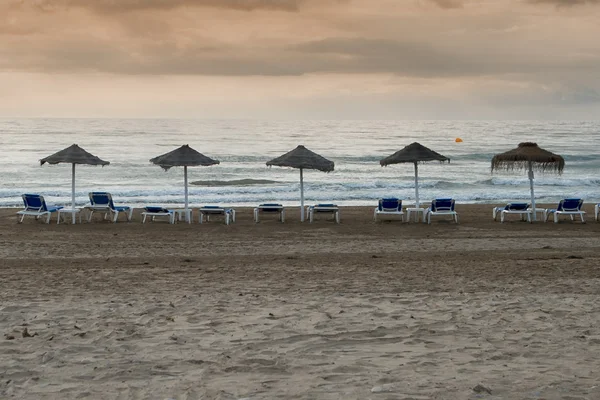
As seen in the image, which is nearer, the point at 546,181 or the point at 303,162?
the point at 303,162

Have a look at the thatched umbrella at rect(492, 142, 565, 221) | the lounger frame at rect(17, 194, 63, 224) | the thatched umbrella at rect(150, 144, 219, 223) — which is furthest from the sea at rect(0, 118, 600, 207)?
the thatched umbrella at rect(150, 144, 219, 223)

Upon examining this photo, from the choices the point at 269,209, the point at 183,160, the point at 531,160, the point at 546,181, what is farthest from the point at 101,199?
the point at 546,181

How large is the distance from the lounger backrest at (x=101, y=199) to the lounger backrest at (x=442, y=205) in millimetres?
7272

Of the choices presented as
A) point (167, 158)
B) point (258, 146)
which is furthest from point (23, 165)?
point (167, 158)

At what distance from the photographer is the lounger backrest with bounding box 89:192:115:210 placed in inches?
633

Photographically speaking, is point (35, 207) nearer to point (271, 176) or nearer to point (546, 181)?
point (271, 176)

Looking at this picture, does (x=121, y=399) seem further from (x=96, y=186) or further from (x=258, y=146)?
(x=258, y=146)

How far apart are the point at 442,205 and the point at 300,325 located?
10833 millimetres

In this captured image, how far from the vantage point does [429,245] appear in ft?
40.6

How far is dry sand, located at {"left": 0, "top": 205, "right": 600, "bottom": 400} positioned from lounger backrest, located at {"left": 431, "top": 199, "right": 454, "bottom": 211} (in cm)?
480

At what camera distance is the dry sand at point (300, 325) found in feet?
14.5

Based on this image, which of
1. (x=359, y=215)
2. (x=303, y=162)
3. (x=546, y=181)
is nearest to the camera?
(x=303, y=162)

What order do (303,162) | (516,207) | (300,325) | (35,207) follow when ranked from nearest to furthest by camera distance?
1. (300,325)
2. (35,207)
3. (303,162)
4. (516,207)

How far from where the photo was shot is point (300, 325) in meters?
5.76
